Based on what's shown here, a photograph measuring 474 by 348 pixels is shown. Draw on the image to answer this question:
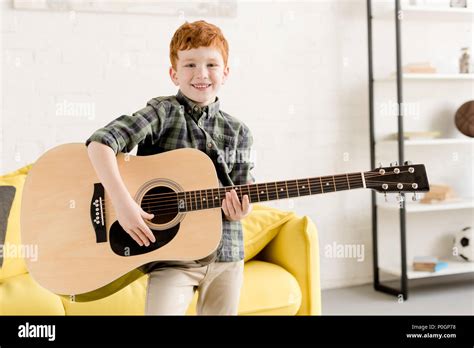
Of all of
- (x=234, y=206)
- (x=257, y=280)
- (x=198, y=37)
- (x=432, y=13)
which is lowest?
(x=257, y=280)

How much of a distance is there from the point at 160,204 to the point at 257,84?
1054mm

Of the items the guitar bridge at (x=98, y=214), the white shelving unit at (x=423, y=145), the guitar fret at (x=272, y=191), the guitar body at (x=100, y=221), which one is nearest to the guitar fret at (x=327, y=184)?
the guitar fret at (x=272, y=191)

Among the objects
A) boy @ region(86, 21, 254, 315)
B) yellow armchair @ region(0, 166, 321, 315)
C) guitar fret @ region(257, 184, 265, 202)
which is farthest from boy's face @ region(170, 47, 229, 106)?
yellow armchair @ region(0, 166, 321, 315)

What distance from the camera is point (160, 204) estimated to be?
1424mm

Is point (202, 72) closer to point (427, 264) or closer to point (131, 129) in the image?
point (131, 129)

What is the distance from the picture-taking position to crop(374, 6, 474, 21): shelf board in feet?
8.79

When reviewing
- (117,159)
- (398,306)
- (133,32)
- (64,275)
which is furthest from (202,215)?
(398,306)

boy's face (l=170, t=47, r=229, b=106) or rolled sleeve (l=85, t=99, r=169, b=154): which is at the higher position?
boy's face (l=170, t=47, r=229, b=106)

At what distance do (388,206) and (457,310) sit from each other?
1.86ft

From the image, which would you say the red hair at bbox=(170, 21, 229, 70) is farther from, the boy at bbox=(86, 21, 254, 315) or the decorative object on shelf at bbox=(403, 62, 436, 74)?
the decorative object on shelf at bbox=(403, 62, 436, 74)

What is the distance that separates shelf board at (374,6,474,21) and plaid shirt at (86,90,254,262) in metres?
1.52

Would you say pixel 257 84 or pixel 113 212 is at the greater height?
pixel 257 84

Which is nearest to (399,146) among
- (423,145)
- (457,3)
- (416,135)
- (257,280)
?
(416,135)

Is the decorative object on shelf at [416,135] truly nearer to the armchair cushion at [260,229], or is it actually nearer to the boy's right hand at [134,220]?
the armchair cushion at [260,229]
